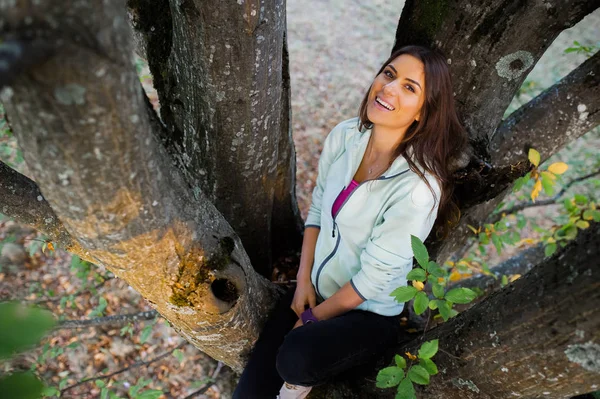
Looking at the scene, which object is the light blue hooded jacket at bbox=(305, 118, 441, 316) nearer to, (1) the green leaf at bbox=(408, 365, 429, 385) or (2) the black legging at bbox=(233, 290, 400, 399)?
(2) the black legging at bbox=(233, 290, 400, 399)

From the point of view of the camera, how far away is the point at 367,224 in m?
1.82

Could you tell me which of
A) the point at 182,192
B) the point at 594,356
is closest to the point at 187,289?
the point at 182,192

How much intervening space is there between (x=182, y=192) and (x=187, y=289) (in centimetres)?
36

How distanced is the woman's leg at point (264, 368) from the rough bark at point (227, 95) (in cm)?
63

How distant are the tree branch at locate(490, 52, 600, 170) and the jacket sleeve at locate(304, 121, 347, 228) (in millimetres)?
738

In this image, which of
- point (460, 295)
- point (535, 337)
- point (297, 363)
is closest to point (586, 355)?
→ point (535, 337)

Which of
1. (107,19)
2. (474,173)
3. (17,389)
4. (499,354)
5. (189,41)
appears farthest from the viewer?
(474,173)

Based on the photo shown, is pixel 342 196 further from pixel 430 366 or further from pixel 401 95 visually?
pixel 430 366

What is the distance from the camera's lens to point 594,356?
3.29 ft

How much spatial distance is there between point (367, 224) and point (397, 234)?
18 cm

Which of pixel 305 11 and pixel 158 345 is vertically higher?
pixel 305 11

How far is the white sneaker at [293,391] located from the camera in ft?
6.17

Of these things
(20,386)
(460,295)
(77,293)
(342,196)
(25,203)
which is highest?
(20,386)

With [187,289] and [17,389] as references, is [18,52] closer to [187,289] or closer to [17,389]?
[17,389]
